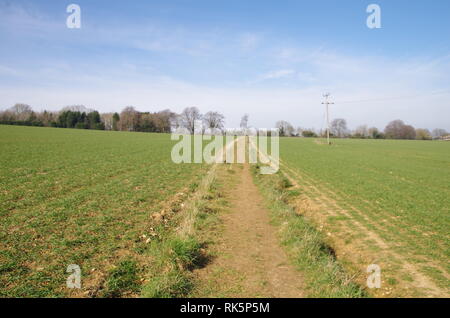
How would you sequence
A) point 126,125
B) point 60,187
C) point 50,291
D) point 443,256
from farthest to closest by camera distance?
1. point 126,125
2. point 60,187
3. point 443,256
4. point 50,291

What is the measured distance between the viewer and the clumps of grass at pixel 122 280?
5.20m

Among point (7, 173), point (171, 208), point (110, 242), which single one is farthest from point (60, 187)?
point (110, 242)

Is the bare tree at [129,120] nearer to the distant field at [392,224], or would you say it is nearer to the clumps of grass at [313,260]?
the distant field at [392,224]

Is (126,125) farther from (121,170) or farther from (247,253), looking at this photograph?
(247,253)

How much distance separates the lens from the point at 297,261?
6.86 m

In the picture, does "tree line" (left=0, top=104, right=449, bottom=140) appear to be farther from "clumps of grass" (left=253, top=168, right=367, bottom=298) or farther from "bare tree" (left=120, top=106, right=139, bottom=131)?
"clumps of grass" (left=253, top=168, right=367, bottom=298)

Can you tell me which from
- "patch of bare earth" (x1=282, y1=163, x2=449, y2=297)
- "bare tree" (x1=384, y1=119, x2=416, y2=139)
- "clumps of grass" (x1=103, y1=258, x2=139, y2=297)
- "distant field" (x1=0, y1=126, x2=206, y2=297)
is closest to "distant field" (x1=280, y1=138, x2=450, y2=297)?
"patch of bare earth" (x1=282, y1=163, x2=449, y2=297)

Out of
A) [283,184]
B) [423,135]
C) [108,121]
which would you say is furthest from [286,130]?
[283,184]

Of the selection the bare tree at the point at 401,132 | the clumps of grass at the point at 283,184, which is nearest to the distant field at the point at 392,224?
the clumps of grass at the point at 283,184

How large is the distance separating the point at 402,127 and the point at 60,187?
18911cm

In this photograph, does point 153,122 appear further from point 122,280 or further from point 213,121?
point 122,280

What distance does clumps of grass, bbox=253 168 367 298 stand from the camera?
18.2ft

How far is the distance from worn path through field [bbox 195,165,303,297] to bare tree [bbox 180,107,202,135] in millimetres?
149759

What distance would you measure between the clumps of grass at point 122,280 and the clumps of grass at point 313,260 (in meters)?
3.81
